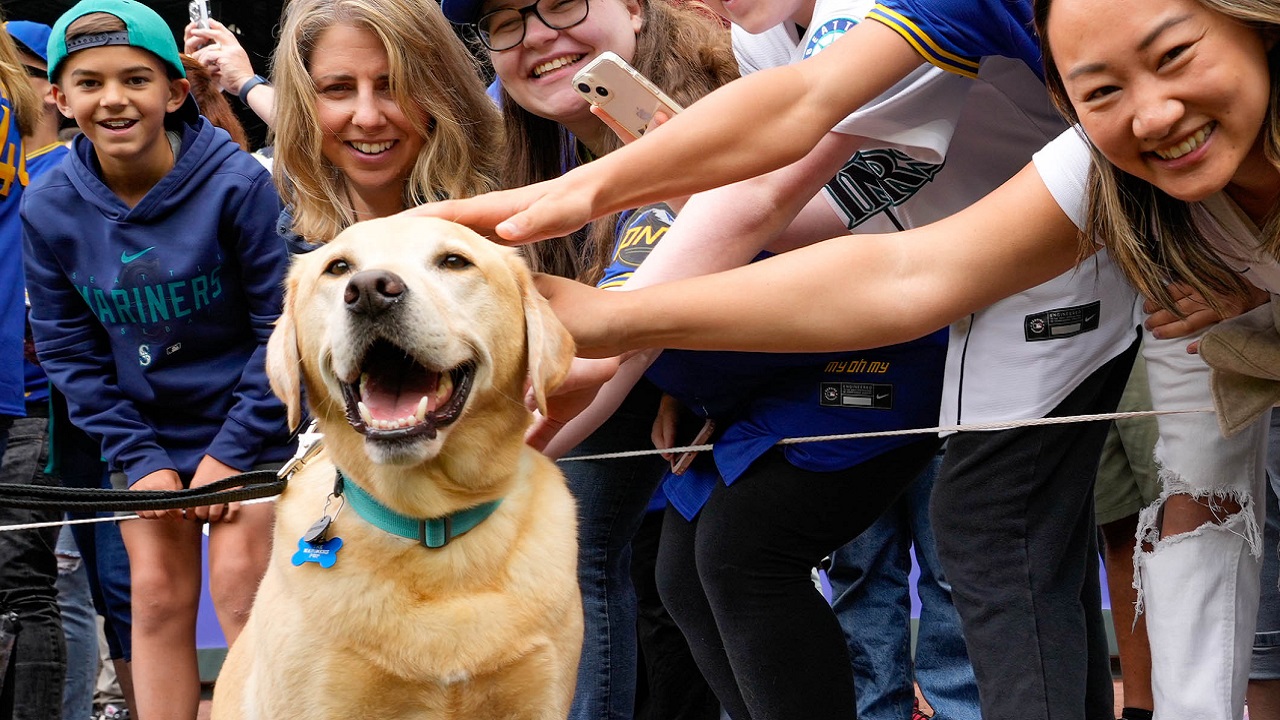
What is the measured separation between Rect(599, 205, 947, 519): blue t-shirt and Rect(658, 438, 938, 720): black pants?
0.14 feet

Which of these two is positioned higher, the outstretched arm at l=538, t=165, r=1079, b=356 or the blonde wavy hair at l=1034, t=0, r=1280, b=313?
the blonde wavy hair at l=1034, t=0, r=1280, b=313

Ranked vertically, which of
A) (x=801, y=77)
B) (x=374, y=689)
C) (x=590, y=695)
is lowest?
(x=590, y=695)

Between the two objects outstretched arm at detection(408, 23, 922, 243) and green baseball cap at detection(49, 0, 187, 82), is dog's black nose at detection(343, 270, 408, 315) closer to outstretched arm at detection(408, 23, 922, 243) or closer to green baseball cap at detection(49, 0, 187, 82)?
outstretched arm at detection(408, 23, 922, 243)

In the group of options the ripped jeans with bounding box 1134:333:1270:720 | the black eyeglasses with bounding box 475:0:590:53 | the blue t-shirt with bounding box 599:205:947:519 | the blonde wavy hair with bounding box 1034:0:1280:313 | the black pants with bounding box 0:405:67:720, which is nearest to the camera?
the blonde wavy hair with bounding box 1034:0:1280:313

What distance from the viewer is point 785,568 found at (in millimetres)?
2408

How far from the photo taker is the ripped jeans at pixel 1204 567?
7.15ft

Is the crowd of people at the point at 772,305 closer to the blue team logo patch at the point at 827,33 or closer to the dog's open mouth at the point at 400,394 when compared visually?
the blue team logo patch at the point at 827,33

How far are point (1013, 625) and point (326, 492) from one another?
52.1 inches

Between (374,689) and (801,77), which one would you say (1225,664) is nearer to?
(801,77)

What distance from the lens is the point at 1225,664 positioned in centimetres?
217

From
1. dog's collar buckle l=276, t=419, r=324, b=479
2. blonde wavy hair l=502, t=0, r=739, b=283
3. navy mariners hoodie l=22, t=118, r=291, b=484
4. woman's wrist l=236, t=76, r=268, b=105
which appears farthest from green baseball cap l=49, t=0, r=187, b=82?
dog's collar buckle l=276, t=419, r=324, b=479

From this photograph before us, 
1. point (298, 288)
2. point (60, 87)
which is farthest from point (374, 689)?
point (60, 87)

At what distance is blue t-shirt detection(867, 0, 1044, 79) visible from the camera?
2.04 meters

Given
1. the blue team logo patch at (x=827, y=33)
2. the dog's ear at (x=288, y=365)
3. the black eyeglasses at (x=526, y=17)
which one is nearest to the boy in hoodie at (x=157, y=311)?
the black eyeglasses at (x=526, y=17)
